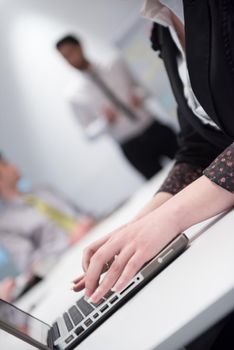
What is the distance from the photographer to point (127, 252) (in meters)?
0.56

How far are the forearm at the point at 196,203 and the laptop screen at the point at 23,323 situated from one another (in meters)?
0.27

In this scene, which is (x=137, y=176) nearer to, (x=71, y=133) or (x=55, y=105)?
(x=71, y=133)

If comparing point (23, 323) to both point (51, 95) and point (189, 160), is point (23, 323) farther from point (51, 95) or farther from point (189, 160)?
point (51, 95)

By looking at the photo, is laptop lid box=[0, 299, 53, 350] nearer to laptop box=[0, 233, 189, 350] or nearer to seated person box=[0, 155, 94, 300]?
laptop box=[0, 233, 189, 350]

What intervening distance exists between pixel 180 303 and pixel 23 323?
309mm

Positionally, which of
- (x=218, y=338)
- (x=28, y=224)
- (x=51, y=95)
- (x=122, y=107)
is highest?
(x=51, y=95)

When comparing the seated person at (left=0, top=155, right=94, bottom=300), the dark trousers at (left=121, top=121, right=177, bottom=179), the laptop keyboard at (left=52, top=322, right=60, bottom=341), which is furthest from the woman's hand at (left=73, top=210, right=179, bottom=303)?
the dark trousers at (left=121, top=121, right=177, bottom=179)

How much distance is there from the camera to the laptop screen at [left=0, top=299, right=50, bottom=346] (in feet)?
1.90

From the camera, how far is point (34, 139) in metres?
3.62

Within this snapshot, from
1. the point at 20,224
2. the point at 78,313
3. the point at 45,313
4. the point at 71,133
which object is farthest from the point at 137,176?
the point at 78,313

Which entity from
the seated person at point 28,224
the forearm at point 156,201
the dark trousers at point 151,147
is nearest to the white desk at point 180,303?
the forearm at point 156,201

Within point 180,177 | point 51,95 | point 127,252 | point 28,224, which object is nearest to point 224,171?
point 127,252

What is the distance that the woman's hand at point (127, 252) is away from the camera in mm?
558

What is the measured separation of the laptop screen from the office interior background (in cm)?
288
